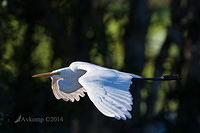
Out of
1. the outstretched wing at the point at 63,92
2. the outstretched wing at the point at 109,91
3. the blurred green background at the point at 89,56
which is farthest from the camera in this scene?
the blurred green background at the point at 89,56

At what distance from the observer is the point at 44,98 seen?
21.5ft

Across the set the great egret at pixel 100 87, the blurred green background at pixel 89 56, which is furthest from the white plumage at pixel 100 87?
the blurred green background at pixel 89 56

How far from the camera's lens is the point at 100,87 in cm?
315

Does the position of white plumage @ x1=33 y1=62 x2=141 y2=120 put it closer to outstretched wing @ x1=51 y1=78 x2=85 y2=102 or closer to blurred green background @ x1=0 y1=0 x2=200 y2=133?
outstretched wing @ x1=51 y1=78 x2=85 y2=102

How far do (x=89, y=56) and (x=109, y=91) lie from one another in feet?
11.2

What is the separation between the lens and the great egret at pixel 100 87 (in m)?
2.84

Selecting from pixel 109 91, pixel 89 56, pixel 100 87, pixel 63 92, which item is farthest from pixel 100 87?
pixel 89 56

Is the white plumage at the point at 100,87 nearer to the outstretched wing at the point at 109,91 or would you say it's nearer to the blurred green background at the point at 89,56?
the outstretched wing at the point at 109,91

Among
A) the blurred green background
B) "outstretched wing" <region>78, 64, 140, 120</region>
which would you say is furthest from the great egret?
the blurred green background

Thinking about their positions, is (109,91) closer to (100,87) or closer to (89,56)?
(100,87)

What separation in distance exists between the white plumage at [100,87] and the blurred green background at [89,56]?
1905 millimetres

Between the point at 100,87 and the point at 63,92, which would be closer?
the point at 100,87

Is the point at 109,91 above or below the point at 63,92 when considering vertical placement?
above

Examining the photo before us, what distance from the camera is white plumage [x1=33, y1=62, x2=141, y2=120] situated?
2840mm
